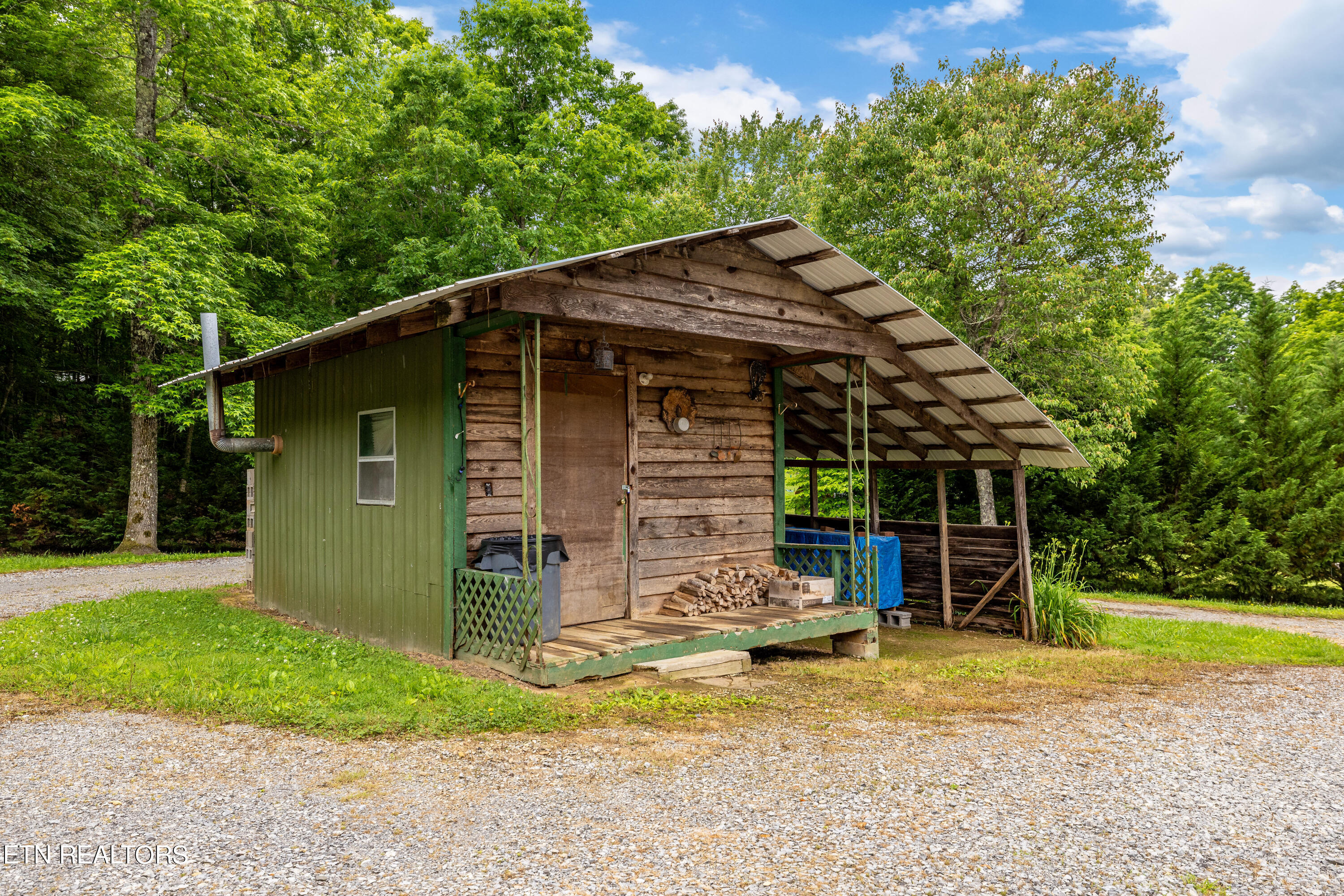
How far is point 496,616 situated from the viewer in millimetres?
6223

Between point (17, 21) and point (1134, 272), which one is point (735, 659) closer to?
point (1134, 272)

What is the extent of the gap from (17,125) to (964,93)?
15885mm

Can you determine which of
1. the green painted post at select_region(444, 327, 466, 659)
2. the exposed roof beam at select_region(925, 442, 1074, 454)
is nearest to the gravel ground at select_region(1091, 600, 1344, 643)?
the exposed roof beam at select_region(925, 442, 1074, 454)

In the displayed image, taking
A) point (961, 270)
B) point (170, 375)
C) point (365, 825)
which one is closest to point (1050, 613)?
point (961, 270)

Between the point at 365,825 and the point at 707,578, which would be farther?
the point at 707,578

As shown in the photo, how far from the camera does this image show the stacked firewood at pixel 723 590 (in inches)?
316

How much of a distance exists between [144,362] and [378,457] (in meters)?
10.6

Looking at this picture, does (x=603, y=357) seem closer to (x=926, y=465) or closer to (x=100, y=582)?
(x=926, y=465)

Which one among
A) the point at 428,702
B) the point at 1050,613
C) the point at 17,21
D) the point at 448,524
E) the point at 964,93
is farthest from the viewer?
the point at 17,21

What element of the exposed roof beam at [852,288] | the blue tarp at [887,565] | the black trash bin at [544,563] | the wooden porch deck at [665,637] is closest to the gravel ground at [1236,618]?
the blue tarp at [887,565]

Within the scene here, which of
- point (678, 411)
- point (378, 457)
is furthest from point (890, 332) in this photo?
point (378, 457)

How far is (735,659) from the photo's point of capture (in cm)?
686

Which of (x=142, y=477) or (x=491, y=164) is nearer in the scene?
(x=142, y=477)

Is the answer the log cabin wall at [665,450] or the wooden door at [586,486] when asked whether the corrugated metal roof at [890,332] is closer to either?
the log cabin wall at [665,450]
